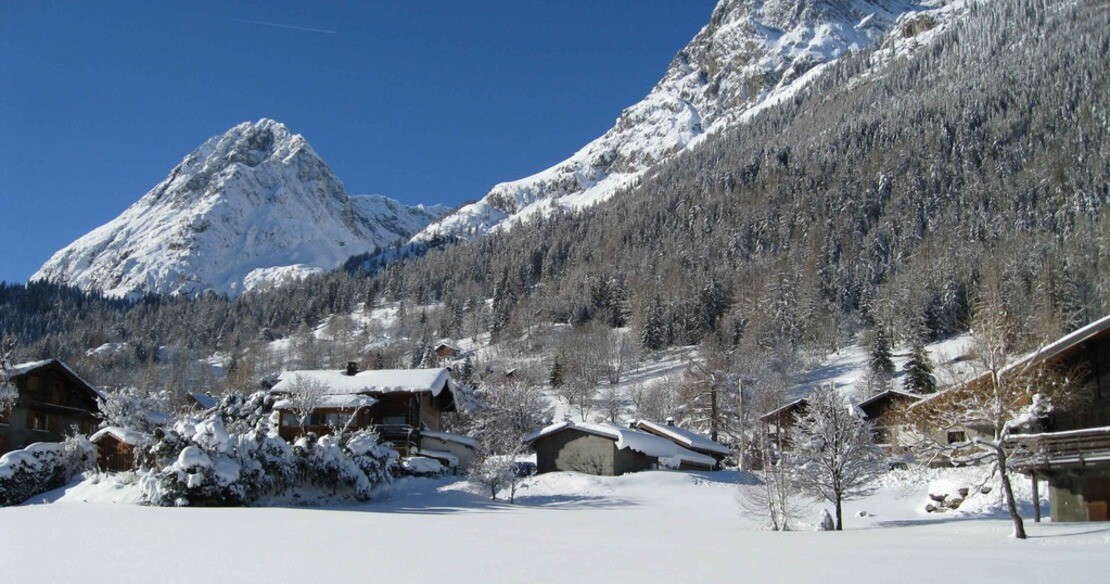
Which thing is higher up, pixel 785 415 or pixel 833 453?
pixel 785 415

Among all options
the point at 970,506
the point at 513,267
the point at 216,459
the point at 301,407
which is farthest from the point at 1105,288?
the point at 513,267

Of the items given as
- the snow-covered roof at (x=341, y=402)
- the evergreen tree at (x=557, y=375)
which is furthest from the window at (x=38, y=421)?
the evergreen tree at (x=557, y=375)

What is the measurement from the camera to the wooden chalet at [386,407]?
53094mm

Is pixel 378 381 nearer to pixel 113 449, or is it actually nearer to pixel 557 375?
pixel 113 449

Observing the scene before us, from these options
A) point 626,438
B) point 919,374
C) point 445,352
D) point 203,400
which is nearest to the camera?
point 626,438

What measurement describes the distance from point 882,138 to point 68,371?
177 m

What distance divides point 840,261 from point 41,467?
441 feet

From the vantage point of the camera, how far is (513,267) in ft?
652

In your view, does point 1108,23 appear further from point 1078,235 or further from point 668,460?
point 668,460

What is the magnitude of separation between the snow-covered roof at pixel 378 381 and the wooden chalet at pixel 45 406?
12.8 m

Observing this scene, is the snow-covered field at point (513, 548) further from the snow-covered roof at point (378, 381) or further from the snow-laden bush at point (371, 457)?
the snow-covered roof at point (378, 381)

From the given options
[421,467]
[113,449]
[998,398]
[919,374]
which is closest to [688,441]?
[421,467]

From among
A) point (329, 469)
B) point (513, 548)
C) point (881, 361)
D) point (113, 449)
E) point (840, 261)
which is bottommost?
point (513, 548)

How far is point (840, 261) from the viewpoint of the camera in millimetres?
147125
